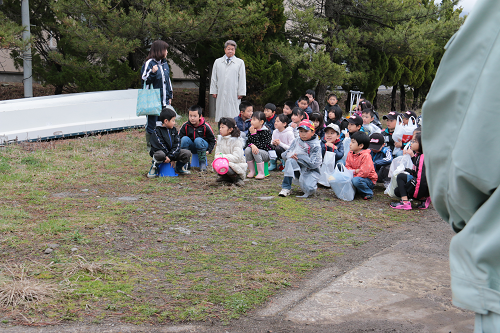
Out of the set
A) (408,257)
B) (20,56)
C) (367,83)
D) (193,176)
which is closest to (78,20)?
(20,56)

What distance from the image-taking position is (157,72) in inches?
291

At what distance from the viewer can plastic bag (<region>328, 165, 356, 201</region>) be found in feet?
20.3

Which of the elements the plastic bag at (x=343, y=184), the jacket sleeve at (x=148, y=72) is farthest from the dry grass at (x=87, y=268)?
the jacket sleeve at (x=148, y=72)

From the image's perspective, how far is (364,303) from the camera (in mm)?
3229

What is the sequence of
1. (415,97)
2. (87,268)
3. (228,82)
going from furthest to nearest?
(415,97) < (228,82) < (87,268)

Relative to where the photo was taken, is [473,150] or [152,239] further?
[152,239]

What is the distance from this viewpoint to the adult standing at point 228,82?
9.27 meters

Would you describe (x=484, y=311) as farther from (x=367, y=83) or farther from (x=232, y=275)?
(x=367, y=83)

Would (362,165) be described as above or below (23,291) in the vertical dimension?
above

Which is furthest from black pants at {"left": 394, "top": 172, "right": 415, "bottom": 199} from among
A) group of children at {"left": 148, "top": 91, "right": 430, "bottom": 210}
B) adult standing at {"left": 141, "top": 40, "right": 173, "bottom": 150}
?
adult standing at {"left": 141, "top": 40, "right": 173, "bottom": 150}

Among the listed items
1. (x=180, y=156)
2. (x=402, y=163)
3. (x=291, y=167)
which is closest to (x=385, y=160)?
(x=402, y=163)

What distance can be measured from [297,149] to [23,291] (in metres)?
3.89

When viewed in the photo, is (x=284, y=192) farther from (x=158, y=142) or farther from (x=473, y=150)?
(x=473, y=150)

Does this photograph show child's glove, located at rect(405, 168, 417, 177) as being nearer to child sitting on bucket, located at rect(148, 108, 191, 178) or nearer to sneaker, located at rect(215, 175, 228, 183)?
sneaker, located at rect(215, 175, 228, 183)
